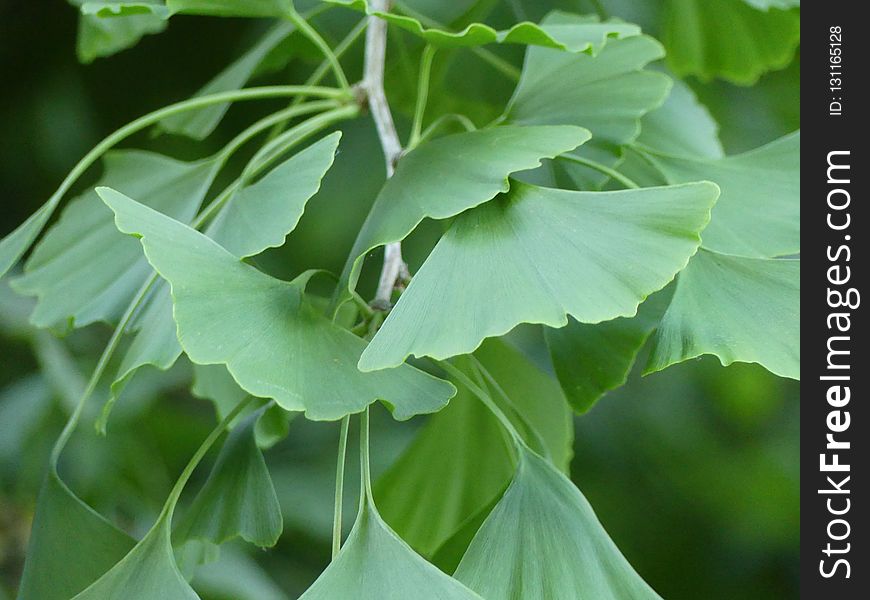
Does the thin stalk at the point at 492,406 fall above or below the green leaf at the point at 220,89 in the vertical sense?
below

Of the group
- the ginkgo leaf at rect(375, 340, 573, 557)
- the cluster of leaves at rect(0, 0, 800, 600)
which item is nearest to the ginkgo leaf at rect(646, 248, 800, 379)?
the cluster of leaves at rect(0, 0, 800, 600)

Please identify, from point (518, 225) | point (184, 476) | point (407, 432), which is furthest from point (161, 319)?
point (407, 432)

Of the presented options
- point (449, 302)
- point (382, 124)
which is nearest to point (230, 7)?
point (382, 124)

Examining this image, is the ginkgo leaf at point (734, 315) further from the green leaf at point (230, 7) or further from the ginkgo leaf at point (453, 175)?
the green leaf at point (230, 7)

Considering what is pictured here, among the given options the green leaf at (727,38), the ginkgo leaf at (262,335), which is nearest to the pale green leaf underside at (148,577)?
the ginkgo leaf at (262,335)

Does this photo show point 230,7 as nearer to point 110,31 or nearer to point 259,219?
point 259,219

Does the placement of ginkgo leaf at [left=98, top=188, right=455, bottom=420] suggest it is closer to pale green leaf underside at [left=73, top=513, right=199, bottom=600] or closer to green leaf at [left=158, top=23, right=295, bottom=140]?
pale green leaf underside at [left=73, top=513, right=199, bottom=600]

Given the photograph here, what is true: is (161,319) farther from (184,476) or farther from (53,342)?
(53,342)
